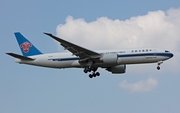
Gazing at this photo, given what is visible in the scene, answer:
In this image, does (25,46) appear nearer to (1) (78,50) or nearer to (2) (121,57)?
(1) (78,50)

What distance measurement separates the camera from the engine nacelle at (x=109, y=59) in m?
55.6

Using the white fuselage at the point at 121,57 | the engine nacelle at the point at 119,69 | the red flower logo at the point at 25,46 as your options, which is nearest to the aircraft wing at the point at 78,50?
the white fuselage at the point at 121,57

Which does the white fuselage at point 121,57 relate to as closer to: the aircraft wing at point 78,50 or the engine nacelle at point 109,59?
the engine nacelle at point 109,59

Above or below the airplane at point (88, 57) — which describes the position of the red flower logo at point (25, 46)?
above

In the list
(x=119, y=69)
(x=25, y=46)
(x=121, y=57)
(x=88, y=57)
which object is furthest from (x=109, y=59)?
(x=25, y=46)

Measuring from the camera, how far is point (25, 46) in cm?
6278

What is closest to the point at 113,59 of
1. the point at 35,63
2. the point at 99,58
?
the point at 99,58

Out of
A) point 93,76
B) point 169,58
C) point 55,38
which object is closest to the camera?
point 55,38

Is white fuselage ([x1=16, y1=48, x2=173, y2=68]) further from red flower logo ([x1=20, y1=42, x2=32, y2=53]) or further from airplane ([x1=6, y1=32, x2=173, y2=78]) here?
red flower logo ([x1=20, y1=42, x2=32, y2=53])

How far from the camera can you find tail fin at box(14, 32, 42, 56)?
61.7 metres

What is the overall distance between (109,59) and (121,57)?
1522mm

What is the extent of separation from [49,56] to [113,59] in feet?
29.7

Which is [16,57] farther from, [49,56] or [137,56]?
[137,56]

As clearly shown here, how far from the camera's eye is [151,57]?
5566 cm
